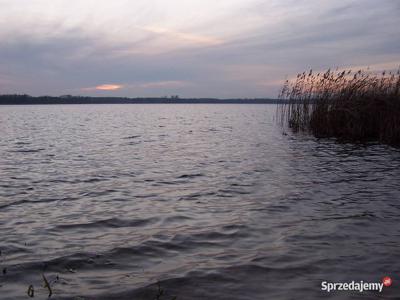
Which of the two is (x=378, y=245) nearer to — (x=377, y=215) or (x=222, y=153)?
(x=377, y=215)

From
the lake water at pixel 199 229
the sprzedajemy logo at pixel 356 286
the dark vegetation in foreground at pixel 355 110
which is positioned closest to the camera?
the sprzedajemy logo at pixel 356 286

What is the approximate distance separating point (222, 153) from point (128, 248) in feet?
37.0

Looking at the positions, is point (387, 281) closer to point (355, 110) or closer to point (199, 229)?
point (199, 229)

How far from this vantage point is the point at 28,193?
912 centimetres

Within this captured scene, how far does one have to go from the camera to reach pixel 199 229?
6.52 metres

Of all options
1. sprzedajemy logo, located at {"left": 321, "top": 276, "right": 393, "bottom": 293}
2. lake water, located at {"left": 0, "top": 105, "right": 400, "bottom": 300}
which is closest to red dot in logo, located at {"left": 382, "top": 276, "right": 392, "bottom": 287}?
sprzedajemy logo, located at {"left": 321, "top": 276, "right": 393, "bottom": 293}

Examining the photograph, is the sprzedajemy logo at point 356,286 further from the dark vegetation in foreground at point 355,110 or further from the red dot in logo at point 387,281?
the dark vegetation in foreground at point 355,110

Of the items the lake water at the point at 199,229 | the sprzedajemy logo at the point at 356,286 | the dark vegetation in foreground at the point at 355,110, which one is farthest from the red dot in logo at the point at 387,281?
the dark vegetation in foreground at the point at 355,110

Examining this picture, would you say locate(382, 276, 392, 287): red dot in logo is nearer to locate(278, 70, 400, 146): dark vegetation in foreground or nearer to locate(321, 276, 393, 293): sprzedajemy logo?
locate(321, 276, 393, 293): sprzedajemy logo

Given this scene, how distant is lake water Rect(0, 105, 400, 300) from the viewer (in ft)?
15.0

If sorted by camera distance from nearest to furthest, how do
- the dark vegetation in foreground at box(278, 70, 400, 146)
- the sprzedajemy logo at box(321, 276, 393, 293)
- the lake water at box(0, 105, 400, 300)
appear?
the sprzedajemy logo at box(321, 276, 393, 293) → the lake water at box(0, 105, 400, 300) → the dark vegetation in foreground at box(278, 70, 400, 146)

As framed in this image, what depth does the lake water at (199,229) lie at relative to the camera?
4566 mm

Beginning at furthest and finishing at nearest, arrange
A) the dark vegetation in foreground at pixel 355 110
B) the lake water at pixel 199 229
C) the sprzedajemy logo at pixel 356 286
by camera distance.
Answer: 1. the dark vegetation in foreground at pixel 355 110
2. the lake water at pixel 199 229
3. the sprzedajemy logo at pixel 356 286

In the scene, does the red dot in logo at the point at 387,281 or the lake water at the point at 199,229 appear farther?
the lake water at the point at 199,229
